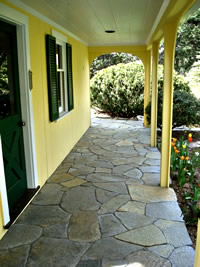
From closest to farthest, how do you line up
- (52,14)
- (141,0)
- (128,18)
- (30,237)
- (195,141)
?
(30,237), (141,0), (52,14), (128,18), (195,141)

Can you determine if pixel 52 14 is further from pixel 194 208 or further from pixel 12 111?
pixel 194 208

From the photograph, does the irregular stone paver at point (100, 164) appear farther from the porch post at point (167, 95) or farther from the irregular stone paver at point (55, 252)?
→ the irregular stone paver at point (55, 252)

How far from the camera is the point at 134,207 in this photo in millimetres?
3447

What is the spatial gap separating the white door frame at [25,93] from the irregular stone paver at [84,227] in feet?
2.34

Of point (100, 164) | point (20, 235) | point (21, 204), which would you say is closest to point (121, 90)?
point (100, 164)

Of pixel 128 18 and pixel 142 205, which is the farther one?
pixel 128 18

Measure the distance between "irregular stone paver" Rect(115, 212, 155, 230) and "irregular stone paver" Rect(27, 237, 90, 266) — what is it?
0.59 metres

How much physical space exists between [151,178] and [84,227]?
67.5 inches

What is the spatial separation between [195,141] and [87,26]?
3.64 meters

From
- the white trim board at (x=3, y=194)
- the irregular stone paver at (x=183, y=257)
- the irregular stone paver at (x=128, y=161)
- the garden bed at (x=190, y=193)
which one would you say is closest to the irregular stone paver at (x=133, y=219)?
the garden bed at (x=190, y=193)

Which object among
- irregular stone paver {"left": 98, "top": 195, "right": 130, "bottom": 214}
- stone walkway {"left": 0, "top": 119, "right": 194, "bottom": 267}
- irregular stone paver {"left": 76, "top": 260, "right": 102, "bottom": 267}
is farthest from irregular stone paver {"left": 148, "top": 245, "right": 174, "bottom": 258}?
irregular stone paver {"left": 98, "top": 195, "right": 130, "bottom": 214}

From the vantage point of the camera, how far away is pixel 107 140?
268 inches

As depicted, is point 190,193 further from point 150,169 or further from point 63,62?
point 63,62

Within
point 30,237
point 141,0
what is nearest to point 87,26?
point 141,0
